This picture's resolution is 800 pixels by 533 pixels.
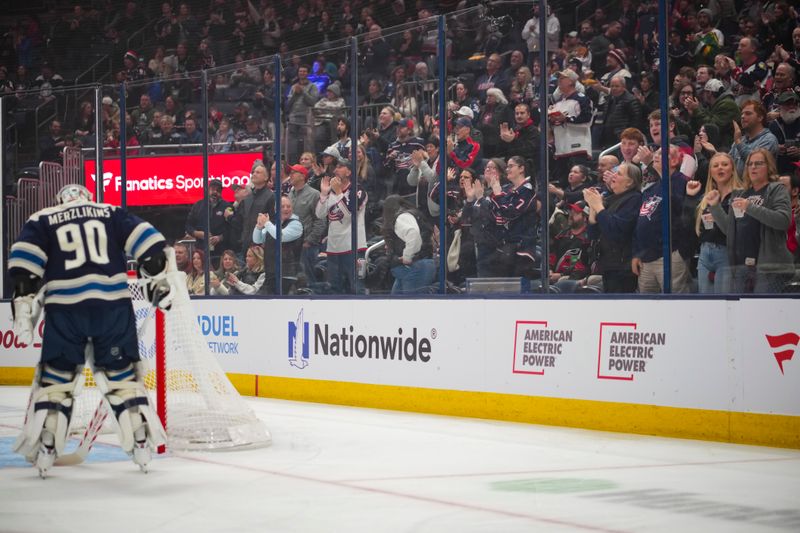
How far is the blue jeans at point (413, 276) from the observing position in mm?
10406

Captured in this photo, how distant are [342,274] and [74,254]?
5.43 metres

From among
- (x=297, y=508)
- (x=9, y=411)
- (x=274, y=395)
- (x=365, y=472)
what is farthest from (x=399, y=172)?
(x=297, y=508)

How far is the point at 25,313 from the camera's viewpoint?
6.03m

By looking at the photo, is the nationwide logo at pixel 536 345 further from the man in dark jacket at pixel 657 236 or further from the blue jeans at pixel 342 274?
the blue jeans at pixel 342 274

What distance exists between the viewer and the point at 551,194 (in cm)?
1003

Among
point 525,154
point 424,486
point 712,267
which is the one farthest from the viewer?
point 525,154

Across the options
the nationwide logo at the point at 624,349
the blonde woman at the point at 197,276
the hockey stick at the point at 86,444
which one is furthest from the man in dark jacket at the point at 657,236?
the blonde woman at the point at 197,276

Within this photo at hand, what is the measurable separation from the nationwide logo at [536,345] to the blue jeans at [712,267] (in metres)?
1.45

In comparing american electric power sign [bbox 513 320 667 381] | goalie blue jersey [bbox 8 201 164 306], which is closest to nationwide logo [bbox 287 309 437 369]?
american electric power sign [bbox 513 320 667 381]

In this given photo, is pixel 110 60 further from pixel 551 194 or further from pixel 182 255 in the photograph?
pixel 551 194

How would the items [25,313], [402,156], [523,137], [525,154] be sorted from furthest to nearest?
[402,156] < [523,137] < [525,154] < [25,313]

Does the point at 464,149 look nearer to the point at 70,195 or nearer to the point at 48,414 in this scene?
the point at 70,195

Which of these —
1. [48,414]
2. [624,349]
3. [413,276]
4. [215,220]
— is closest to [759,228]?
[624,349]

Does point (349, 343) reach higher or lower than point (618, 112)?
lower
